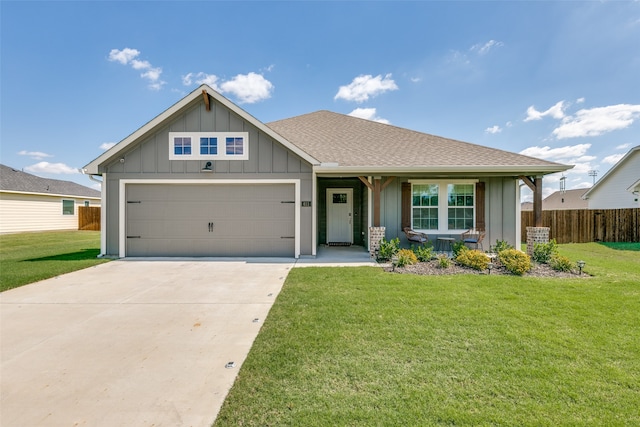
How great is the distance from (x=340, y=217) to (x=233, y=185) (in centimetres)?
420

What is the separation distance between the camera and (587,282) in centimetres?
539

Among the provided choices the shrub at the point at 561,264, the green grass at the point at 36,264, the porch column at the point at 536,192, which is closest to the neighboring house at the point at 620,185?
the porch column at the point at 536,192

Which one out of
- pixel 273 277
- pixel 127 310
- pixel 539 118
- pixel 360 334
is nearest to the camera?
pixel 360 334

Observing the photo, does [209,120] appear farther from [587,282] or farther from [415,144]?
[587,282]

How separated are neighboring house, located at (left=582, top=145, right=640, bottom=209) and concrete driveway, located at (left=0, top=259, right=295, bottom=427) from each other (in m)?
20.7

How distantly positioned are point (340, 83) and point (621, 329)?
1295 centimetres

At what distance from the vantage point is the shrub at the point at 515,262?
602 cm

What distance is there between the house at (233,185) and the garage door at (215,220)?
0.10ft

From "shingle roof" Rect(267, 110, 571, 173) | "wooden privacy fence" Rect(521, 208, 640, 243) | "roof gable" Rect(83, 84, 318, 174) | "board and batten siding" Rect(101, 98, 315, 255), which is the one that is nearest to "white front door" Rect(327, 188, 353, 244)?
"shingle roof" Rect(267, 110, 571, 173)

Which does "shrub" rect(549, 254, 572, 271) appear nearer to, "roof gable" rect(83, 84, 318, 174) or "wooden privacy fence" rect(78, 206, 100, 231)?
"roof gable" rect(83, 84, 318, 174)

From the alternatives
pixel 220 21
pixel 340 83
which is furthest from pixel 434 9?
pixel 220 21

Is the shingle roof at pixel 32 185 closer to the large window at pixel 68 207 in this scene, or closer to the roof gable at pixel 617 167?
the large window at pixel 68 207

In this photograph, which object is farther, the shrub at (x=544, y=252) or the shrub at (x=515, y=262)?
the shrub at (x=544, y=252)

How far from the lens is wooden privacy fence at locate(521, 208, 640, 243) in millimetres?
12203
